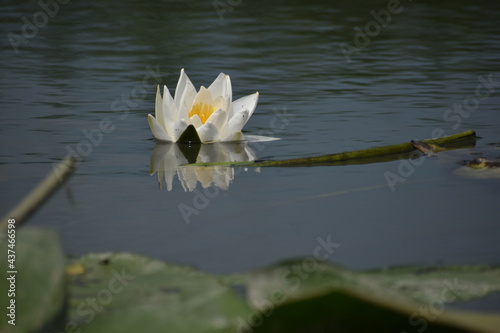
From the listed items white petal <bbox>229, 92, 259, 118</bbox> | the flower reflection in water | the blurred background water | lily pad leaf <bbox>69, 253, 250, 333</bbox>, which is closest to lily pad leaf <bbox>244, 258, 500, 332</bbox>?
lily pad leaf <bbox>69, 253, 250, 333</bbox>

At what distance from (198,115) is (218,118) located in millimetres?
132

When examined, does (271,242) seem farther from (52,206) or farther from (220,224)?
(52,206)

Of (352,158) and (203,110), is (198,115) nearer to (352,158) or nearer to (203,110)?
(203,110)

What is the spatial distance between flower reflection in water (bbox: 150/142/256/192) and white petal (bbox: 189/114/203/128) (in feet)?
0.29

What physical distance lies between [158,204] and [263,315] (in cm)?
167

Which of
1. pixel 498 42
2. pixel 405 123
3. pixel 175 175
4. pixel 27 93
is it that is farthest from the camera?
pixel 498 42

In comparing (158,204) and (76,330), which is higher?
(76,330)

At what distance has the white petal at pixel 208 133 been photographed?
10.4 ft

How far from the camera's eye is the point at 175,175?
8.88 feet

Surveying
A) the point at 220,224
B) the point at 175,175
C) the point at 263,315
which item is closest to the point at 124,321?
the point at 263,315

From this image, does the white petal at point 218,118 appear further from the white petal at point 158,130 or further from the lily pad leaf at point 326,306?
the lily pad leaf at point 326,306

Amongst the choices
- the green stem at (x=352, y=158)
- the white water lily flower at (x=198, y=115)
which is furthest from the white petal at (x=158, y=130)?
the green stem at (x=352, y=158)

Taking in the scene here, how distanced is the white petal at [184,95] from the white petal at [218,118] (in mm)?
113

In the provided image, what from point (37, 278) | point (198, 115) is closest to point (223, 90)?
point (198, 115)
